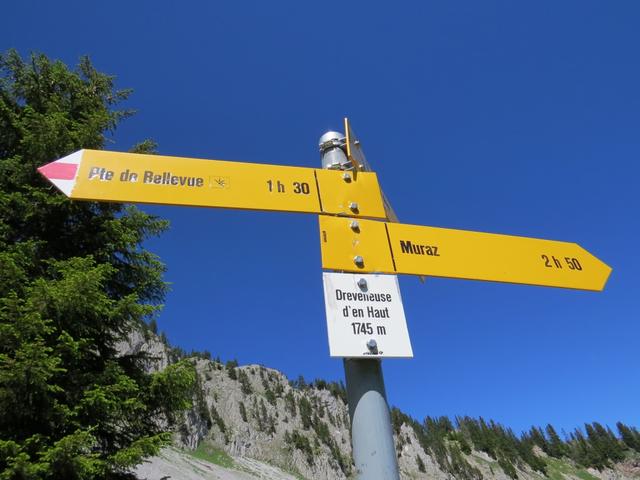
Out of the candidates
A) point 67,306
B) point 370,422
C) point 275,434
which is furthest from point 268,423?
point 370,422

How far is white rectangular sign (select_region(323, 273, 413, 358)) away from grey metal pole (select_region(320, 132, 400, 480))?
110 millimetres

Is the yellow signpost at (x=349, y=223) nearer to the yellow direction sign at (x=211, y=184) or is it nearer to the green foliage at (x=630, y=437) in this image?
the yellow direction sign at (x=211, y=184)

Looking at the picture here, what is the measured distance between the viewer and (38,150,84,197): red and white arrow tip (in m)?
2.45

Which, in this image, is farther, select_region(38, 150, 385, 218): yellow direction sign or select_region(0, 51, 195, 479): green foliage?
select_region(0, 51, 195, 479): green foliage

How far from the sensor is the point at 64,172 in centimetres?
251

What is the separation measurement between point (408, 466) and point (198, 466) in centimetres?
8078

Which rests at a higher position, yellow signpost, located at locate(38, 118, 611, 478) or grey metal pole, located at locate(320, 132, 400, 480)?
yellow signpost, located at locate(38, 118, 611, 478)

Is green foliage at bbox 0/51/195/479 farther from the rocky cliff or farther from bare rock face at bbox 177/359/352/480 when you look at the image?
bare rock face at bbox 177/359/352/480

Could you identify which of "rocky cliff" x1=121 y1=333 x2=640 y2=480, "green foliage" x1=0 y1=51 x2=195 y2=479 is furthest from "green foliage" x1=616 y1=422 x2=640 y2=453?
"green foliage" x1=0 y1=51 x2=195 y2=479

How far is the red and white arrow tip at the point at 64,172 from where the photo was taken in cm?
245

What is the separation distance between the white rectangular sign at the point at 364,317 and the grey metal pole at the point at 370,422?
0.36 ft

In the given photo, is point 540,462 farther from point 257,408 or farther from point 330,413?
point 257,408

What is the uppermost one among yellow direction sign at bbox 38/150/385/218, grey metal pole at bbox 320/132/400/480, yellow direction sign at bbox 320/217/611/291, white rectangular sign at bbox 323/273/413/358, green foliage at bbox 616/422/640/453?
green foliage at bbox 616/422/640/453

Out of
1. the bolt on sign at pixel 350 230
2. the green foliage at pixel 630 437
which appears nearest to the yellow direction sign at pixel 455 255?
the bolt on sign at pixel 350 230
